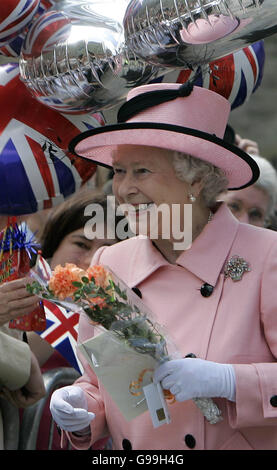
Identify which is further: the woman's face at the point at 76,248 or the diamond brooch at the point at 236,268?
the woman's face at the point at 76,248

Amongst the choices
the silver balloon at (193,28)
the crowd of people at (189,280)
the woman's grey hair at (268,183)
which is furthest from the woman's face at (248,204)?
the silver balloon at (193,28)

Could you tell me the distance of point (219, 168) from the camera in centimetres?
271

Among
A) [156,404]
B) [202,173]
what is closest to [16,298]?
[156,404]

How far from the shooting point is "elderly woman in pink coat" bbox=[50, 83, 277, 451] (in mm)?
2463

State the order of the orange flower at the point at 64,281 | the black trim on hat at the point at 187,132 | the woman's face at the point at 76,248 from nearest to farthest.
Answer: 1. the orange flower at the point at 64,281
2. the black trim on hat at the point at 187,132
3. the woman's face at the point at 76,248

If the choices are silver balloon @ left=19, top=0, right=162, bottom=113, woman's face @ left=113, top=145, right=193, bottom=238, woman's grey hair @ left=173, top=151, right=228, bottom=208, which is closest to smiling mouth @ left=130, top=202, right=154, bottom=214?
woman's face @ left=113, top=145, right=193, bottom=238

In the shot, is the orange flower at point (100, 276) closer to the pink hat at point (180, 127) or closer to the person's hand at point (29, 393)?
the pink hat at point (180, 127)

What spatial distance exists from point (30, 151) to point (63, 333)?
3.41ft

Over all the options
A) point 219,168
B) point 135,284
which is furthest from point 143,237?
point 219,168

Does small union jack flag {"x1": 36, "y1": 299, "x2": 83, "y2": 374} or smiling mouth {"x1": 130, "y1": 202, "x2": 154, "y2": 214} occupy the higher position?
smiling mouth {"x1": 130, "y1": 202, "x2": 154, "y2": 214}

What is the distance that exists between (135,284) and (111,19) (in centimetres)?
87

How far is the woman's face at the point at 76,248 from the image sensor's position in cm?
384

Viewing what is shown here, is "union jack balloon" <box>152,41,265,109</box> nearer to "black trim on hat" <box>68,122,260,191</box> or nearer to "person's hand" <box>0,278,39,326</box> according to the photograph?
"black trim on hat" <box>68,122,260,191</box>

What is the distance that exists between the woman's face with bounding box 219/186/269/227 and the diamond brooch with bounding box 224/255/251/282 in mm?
A: 1658
